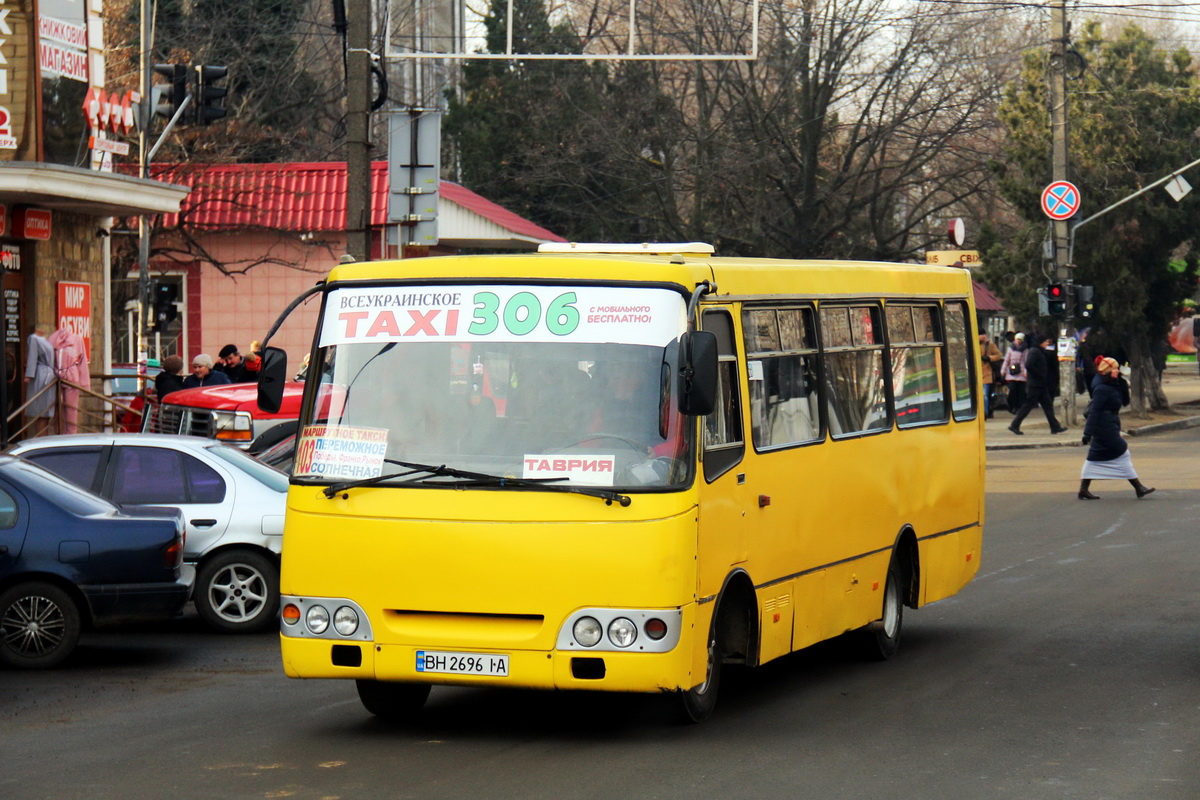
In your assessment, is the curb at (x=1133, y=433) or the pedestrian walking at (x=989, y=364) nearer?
the curb at (x=1133, y=433)

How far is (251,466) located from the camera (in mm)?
12656

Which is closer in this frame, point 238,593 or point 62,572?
point 62,572

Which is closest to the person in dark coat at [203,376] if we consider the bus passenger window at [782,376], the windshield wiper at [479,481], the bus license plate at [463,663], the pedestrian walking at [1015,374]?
the bus passenger window at [782,376]

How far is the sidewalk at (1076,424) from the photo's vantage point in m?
33.2

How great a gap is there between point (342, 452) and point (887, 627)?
4277mm

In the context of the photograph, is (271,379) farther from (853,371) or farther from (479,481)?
(853,371)

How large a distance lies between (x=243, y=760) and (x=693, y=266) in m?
3.05

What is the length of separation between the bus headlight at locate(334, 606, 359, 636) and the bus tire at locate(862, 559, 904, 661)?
399 cm

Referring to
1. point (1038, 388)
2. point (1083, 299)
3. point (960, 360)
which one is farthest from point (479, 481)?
point (1083, 299)

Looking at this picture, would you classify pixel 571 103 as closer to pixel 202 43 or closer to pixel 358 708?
pixel 202 43

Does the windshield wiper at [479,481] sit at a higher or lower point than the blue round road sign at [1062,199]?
lower

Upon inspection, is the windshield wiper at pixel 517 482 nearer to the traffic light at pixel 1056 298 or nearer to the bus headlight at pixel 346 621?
the bus headlight at pixel 346 621

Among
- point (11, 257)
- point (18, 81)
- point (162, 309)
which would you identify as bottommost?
point (162, 309)

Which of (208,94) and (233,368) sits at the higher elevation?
(208,94)
